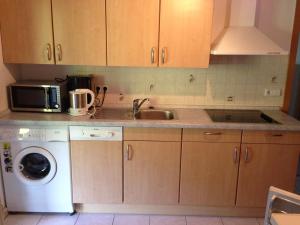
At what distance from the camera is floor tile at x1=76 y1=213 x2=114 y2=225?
251 cm

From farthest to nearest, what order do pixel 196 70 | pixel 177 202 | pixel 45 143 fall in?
pixel 196 70, pixel 177 202, pixel 45 143

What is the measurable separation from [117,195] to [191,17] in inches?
67.2

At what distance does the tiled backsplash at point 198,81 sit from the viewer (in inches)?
113

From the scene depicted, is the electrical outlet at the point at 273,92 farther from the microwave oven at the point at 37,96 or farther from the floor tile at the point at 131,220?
the microwave oven at the point at 37,96

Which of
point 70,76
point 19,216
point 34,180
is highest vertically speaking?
point 70,76

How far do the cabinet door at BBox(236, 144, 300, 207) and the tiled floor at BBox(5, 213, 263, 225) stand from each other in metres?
0.23

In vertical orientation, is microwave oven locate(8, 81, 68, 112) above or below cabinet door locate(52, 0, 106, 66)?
below

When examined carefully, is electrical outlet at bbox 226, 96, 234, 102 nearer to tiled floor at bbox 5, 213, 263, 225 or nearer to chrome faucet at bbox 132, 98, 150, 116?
chrome faucet at bbox 132, 98, 150, 116

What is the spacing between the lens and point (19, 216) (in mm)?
2586

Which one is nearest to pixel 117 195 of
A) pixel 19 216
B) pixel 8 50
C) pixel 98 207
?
pixel 98 207

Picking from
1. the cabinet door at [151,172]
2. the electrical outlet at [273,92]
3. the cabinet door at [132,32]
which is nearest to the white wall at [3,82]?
the cabinet door at [132,32]

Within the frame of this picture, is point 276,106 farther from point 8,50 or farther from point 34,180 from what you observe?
point 8,50

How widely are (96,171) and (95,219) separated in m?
0.46

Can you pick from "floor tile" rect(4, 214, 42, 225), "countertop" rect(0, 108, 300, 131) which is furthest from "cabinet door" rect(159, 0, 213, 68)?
"floor tile" rect(4, 214, 42, 225)
